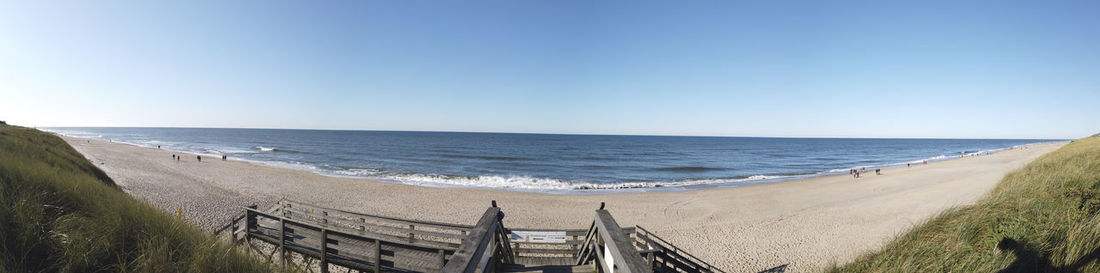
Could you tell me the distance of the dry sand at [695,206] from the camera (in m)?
14.1

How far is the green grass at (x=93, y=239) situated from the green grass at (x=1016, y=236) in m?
6.74

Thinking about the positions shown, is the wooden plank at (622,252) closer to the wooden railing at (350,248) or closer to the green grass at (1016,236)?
the wooden railing at (350,248)

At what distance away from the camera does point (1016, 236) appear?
3.86m

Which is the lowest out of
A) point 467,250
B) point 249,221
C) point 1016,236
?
point 249,221

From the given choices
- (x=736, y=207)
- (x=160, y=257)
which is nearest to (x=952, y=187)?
(x=736, y=207)

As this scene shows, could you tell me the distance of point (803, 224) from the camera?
17266 millimetres

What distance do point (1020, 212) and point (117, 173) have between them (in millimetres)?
45044

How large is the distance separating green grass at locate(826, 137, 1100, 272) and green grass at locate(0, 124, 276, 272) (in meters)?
6.74

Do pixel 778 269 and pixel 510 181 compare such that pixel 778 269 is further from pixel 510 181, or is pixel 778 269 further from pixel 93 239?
pixel 510 181

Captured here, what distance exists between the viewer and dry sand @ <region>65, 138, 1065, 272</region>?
14086mm

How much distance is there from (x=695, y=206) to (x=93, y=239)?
2282cm

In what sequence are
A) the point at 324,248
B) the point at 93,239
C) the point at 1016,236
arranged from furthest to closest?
1. the point at 324,248
2. the point at 1016,236
3. the point at 93,239

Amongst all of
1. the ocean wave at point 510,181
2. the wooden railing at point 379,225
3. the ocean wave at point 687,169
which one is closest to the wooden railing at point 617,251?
the wooden railing at point 379,225

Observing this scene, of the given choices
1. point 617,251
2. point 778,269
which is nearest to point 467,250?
point 617,251
